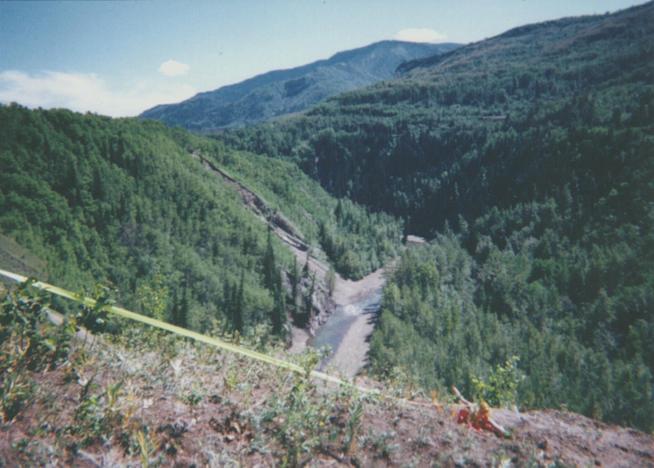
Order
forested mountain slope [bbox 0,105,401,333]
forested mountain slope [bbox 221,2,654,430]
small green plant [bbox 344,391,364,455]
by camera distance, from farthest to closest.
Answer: forested mountain slope [bbox 0,105,401,333] < forested mountain slope [bbox 221,2,654,430] < small green plant [bbox 344,391,364,455]

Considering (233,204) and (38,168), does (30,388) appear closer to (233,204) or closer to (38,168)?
(38,168)

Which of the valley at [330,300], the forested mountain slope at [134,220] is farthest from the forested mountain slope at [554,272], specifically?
the forested mountain slope at [134,220]

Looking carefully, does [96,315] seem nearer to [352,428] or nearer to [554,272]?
[352,428]

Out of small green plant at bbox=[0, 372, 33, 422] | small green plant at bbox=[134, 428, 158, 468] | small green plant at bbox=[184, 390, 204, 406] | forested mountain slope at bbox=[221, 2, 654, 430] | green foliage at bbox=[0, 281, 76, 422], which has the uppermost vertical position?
green foliage at bbox=[0, 281, 76, 422]

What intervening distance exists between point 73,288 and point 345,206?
130448 millimetres

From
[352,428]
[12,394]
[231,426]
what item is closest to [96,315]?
[12,394]

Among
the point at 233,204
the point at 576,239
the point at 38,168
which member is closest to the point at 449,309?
the point at 576,239

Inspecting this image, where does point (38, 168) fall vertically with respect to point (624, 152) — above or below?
above

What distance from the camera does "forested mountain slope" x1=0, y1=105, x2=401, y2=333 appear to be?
6862 cm

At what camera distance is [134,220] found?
8350 cm

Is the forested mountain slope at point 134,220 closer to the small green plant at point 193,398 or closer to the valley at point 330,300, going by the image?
the valley at point 330,300

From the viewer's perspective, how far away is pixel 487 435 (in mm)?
6418

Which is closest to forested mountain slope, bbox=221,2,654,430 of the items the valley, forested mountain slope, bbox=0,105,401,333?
the valley

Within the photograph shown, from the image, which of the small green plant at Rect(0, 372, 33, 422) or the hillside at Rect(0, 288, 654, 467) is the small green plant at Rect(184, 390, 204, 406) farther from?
the small green plant at Rect(0, 372, 33, 422)
